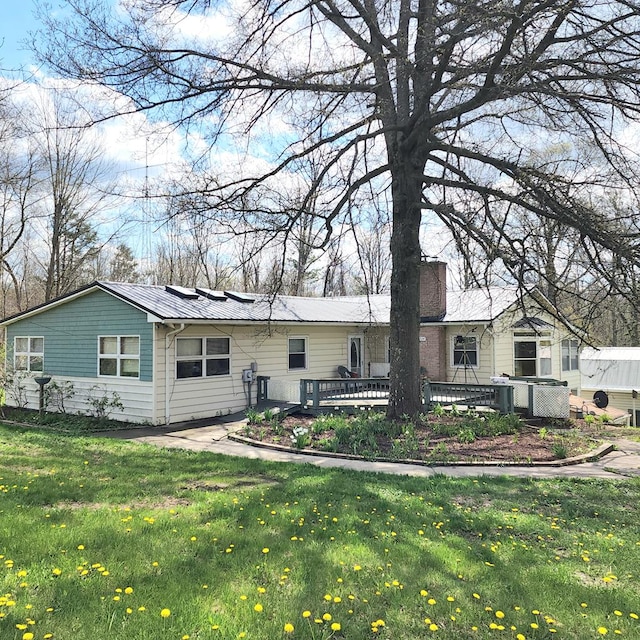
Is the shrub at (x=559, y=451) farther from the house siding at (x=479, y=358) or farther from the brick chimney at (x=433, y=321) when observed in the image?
the brick chimney at (x=433, y=321)

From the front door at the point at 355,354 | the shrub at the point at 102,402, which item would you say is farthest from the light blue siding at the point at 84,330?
the front door at the point at 355,354

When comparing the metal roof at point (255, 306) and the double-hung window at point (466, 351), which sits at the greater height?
the metal roof at point (255, 306)

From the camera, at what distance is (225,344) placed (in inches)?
614

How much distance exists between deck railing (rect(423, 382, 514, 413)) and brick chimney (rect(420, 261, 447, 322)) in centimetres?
525

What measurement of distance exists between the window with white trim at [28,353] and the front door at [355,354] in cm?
1091

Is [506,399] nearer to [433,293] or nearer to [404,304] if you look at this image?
[404,304]

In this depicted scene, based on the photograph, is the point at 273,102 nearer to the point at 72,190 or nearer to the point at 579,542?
the point at 579,542

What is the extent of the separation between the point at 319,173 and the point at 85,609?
10.5m

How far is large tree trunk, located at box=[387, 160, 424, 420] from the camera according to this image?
12.8 m

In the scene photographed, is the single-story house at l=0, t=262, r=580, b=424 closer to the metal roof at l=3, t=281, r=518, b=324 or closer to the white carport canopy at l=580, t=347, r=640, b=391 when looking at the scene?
the metal roof at l=3, t=281, r=518, b=324

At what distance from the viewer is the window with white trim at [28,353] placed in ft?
55.1

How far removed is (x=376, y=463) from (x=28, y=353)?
43.1 feet

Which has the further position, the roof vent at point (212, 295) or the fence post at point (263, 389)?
the roof vent at point (212, 295)

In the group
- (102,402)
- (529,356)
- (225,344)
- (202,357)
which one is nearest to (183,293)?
(225,344)
